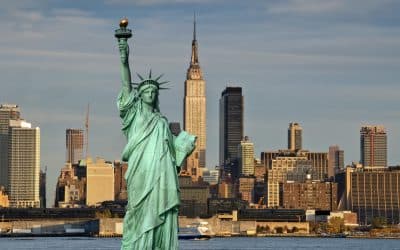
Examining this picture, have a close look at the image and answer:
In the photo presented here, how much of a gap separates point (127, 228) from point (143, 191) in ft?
1.90

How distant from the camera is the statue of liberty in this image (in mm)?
20703

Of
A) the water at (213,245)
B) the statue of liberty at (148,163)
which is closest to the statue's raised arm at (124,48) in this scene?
the statue of liberty at (148,163)

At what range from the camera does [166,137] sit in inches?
825

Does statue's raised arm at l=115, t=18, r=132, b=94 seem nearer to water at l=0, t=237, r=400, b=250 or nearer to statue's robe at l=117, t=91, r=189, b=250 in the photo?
statue's robe at l=117, t=91, r=189, b=250

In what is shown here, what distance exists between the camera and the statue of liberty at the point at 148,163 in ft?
67.9

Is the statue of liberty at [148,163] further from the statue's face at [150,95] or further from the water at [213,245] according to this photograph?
the water at [213,245]

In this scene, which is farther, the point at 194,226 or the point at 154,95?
the point at 194,226

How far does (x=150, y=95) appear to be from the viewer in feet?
69.1

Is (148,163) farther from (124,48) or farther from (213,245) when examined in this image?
(213,245)

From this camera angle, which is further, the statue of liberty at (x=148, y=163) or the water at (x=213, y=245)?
the water at (x=213, y=245)

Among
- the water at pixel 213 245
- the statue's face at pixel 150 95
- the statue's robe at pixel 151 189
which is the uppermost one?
the statue's face at pixel 150 95

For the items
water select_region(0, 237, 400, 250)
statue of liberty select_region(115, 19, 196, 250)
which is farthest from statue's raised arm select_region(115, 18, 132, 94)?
water select_region(0, 237, 400, 250)

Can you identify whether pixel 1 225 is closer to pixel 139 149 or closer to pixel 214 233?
pixel 214 233

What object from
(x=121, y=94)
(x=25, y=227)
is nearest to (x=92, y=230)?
(x=25, y=227)
